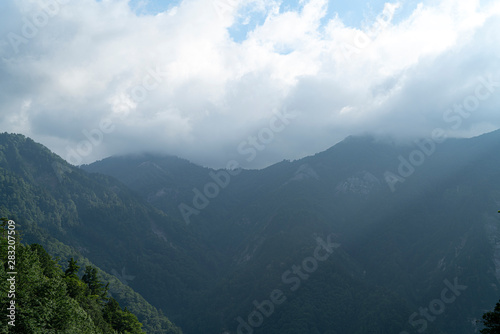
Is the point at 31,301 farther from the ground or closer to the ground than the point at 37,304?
farther from the ground

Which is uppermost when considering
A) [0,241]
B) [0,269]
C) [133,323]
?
[0,241]

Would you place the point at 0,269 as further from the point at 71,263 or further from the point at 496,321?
the point at 496,321

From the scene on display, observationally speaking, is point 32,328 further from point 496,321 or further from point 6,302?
point 496,321

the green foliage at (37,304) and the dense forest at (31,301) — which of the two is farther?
the green foliage at (37,304)

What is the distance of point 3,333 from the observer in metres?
38.0

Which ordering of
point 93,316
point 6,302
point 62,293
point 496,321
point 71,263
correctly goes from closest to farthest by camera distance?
1. point 496,321
2. point 6,302
3. point 62,293
4. point 93,316
5. point 71,263

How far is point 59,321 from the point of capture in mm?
46906

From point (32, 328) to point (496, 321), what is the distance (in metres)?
47.1

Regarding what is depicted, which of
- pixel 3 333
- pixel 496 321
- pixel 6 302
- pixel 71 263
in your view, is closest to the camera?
pixel 496 321

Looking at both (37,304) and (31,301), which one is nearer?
(31,301)

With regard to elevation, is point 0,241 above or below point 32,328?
above

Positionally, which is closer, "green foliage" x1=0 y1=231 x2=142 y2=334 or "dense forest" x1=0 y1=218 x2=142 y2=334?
"dense forest" x1=0 y1=218 x2=142 y2=334

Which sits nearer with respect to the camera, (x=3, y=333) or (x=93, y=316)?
(x=3, y=333)

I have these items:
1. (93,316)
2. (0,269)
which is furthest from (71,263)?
(0,269)
